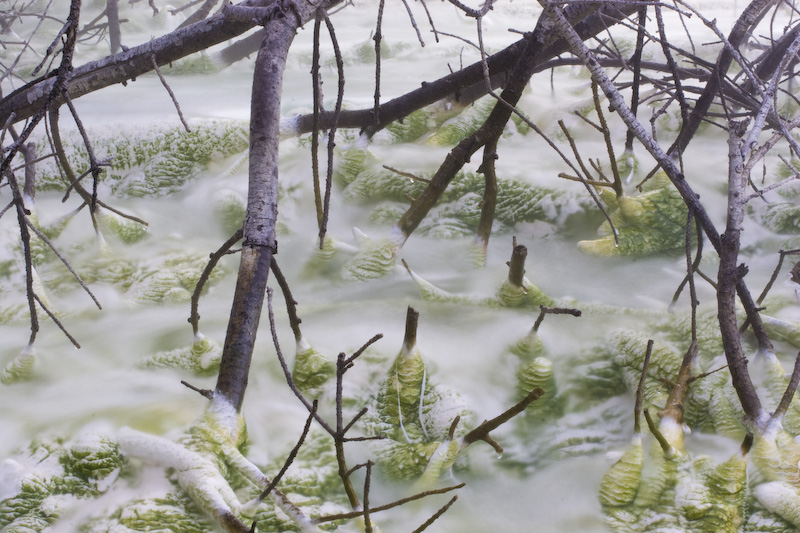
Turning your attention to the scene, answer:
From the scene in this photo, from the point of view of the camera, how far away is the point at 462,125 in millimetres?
3490

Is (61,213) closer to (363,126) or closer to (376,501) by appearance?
(363,126)

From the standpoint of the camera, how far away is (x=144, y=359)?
216 centimetres

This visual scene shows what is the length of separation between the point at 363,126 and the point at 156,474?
1849 mm

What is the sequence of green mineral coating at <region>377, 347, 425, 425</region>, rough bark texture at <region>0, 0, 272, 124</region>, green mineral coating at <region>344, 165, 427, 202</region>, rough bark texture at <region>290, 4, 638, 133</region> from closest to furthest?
green mineral coating at <region>377, 347, 425, 425</region>, rough bark texture at <region>0, 0, 272, 124</region>, rough bark texture at <region>290, 4, 638, 133</region>, green mineral coating at <region>344, 165, 427, 202</region>

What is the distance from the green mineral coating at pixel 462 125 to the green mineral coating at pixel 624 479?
1997mm

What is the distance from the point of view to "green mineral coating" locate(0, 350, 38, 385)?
2094 mm

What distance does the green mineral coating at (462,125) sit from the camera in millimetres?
3396

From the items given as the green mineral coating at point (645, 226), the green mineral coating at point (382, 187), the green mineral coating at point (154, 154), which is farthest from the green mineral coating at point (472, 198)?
the green mineral coating at point (154, 154)

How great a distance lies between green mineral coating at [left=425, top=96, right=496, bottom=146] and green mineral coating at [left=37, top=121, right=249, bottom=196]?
98 centimetres

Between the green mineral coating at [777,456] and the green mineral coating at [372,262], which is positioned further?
the green mineral coating at [372,262]

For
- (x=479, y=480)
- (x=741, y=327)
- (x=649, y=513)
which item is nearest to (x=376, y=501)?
(x=479, y=480)

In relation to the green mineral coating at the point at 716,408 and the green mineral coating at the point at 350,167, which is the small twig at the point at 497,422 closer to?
the green mineral coating at the point at 716,408

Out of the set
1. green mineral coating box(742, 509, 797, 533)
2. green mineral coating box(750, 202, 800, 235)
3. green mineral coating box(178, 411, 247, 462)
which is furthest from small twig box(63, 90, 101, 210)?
green mineral coating box(750, 202, 800, 235)

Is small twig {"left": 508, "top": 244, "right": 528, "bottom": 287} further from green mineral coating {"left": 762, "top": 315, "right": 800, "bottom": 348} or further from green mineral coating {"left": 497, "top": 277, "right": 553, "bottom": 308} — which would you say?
green mineral coating {"left": 762, "top": 315, "right": 800, "bottom": 348}
